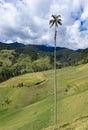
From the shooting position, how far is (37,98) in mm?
149375

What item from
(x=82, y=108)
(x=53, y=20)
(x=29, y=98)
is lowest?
(x=29, y=98)

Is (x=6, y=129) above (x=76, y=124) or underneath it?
underneath

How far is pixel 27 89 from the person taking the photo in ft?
559

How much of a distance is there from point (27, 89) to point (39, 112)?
84303 millimetres

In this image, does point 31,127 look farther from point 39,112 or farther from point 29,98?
point 29,98

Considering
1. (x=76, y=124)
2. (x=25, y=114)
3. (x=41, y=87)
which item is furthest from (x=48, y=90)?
(x=76, y=124)

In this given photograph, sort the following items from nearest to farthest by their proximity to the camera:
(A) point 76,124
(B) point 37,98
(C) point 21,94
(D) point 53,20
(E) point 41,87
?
1. (A) point 76,124
2. (D) point 53,20
3. (B) point 37,98
4. (C) point 21,94
5. (E) point 41,87

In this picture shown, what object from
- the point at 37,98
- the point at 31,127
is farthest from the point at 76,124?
the point at 37,98

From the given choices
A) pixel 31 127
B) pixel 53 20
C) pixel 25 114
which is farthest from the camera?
pixel 25 114

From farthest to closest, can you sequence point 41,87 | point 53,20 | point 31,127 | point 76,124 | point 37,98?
point 41,87, point 37,98, point 31,127, point 53,20, point 76,124

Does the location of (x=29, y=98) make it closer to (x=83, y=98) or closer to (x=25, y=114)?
(x=25, y=114)

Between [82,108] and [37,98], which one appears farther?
[37,98]

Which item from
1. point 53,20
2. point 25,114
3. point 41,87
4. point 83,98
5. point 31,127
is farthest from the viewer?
point 41,87

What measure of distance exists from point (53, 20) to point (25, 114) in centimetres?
3856
